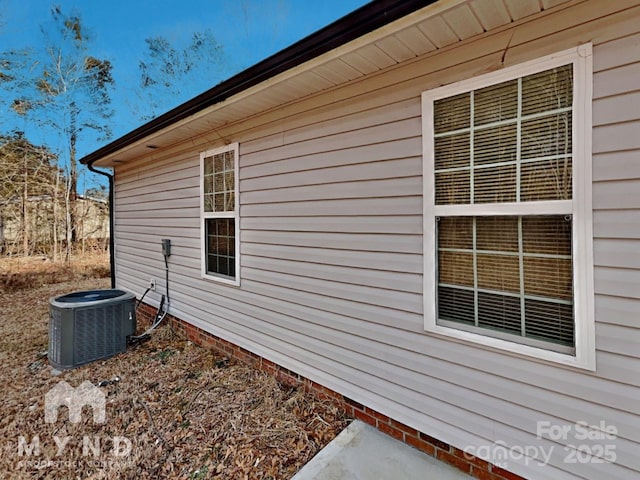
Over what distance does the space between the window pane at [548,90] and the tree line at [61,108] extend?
12.4m

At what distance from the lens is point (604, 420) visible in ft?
5.26

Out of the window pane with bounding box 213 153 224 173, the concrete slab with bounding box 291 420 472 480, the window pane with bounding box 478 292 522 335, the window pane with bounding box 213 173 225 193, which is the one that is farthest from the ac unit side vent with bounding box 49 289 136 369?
the window pane with bounding box 478 292 522 335

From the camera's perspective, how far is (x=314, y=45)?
7.22 ft

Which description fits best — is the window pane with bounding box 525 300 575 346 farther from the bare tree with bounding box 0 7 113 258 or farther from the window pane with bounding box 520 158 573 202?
the bare tree with bounding box 0 7 113 258

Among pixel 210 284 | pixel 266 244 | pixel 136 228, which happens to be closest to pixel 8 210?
pixel 136 228

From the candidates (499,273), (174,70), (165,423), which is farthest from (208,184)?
(174,70)

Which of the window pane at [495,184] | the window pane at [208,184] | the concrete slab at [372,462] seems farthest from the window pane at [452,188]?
the window pane at [208,184]

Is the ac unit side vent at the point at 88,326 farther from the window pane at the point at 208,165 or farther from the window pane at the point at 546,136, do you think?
the window pane at the point at 546,136

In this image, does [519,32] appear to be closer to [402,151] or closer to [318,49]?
[402,151]

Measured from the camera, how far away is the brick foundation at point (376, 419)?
198 centimetres

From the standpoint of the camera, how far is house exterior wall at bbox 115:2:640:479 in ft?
5.14

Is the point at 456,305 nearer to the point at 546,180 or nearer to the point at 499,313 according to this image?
the point at 499,313

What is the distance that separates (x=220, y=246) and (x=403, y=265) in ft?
8.24

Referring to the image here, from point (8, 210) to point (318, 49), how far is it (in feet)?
40.0
